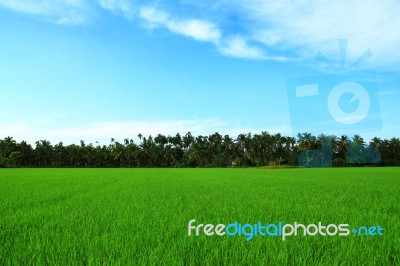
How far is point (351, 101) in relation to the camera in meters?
10.8

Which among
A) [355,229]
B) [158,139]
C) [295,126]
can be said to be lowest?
[355,229]

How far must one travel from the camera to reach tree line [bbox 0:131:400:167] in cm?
7956

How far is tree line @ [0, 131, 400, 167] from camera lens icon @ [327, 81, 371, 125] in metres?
66.7

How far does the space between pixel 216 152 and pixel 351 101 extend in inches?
3006

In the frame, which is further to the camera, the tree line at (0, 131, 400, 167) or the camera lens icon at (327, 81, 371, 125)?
the tree line at (0, 131, 400, 167)

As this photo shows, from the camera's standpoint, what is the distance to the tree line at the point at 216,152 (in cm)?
7956

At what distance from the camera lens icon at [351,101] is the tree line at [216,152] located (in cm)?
6667

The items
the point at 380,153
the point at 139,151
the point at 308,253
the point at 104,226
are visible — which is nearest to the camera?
the point at 308,253

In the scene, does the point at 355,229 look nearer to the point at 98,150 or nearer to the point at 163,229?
the point at 163,229

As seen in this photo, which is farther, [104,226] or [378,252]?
[104,226]

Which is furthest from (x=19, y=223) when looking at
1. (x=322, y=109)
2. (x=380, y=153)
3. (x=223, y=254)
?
(x=380, y=153)

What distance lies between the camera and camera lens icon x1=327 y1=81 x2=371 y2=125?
1076 centimetres

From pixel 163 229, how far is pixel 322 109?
32.1ft

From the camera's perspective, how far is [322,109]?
1279 centimetres
